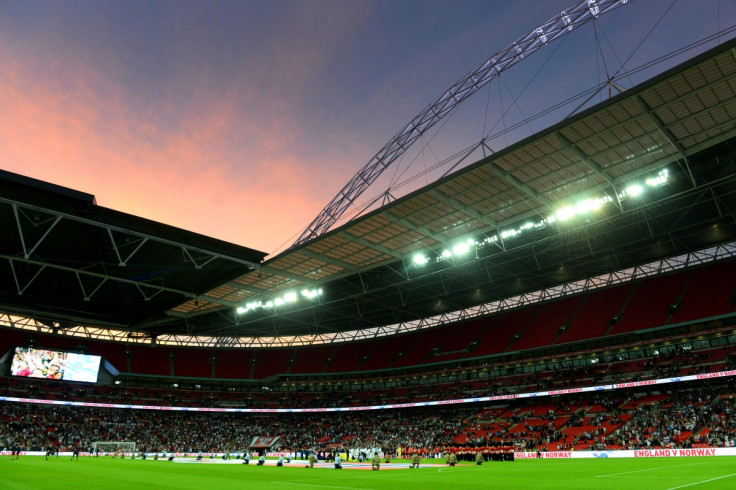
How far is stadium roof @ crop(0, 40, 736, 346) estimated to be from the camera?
25203 mm

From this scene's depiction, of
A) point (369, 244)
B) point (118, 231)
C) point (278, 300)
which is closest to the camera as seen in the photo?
point (118, 231)

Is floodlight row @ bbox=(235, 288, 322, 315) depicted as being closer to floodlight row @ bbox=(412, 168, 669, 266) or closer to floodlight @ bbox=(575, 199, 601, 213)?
floodlight row @ bbox=(412, 168, 669, 266)

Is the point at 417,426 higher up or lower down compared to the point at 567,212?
lower down

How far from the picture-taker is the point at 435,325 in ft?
232

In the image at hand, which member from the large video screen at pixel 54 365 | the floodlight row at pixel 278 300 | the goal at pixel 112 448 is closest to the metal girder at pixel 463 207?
the floodlight row at pixel 278 300

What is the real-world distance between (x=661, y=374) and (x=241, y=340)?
61421 mm

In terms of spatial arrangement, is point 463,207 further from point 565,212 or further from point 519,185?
point 565,212

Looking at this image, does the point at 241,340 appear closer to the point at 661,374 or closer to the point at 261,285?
the point at 261,285

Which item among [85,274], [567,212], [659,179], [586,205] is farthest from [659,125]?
[85,274]

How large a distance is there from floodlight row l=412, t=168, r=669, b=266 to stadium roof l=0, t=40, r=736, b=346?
0.13 m

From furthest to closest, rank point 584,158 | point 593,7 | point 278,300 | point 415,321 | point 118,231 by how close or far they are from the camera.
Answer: point 415,321 < point 278,300 < point 118,231 < point 593,7 < point 584,158

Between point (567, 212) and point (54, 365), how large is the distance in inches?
2321

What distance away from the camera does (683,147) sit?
87.7 feet

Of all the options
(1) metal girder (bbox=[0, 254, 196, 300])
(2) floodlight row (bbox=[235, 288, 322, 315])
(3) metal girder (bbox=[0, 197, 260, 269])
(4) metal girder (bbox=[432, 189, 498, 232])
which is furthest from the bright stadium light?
(1) metal girder (bbox=[0, 254, 196, 300])
